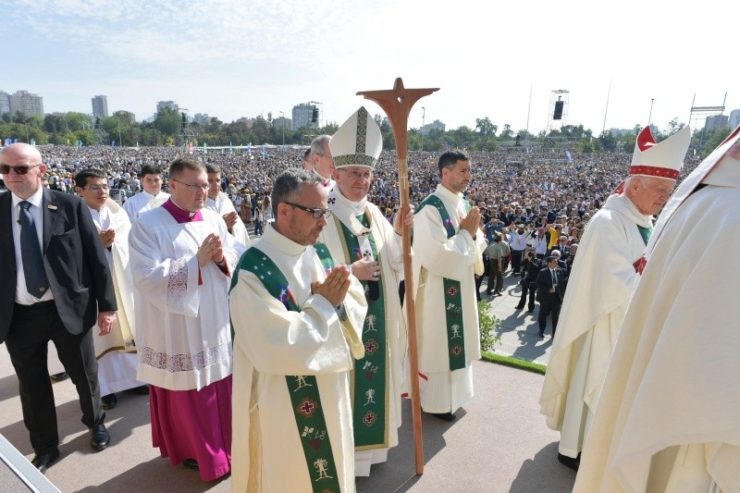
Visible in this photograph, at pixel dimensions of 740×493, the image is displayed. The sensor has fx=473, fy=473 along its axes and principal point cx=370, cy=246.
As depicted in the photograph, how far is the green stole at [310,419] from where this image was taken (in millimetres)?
2290

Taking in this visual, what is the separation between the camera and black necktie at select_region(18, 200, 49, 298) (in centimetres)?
327

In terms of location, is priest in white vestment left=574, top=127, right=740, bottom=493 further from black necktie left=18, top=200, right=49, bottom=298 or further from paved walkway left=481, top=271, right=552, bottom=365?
paved walkway left=481, top=271, right=552, bottom=365

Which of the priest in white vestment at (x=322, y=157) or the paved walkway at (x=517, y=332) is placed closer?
the priest in white vestment at (x=322, y=157)

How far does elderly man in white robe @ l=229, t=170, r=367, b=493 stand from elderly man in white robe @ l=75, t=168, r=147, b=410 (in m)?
2.87

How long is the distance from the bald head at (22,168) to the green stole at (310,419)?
6.65 feet

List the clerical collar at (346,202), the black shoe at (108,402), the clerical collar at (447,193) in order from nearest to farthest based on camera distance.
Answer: the clerical collar at (346,202), the clerical collar at (447,193), the black shoe at (108,402)

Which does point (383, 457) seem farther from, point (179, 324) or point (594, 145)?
point (594, 145)

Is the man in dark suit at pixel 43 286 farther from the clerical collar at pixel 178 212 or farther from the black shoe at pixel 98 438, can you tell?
the clerical collar at pixel 178 212

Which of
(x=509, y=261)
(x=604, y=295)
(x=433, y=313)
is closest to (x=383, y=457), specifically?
(x=433, y=313)

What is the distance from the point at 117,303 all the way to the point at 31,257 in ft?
5.25

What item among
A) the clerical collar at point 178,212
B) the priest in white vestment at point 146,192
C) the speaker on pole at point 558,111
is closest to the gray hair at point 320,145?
the clerical collar at point 178,212

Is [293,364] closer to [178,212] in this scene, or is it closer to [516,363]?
[178,212]

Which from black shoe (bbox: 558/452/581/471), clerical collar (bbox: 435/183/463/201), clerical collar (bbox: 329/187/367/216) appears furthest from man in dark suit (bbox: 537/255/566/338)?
clerical collar (bbox: 329/187/367/216)

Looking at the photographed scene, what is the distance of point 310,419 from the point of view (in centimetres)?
235
